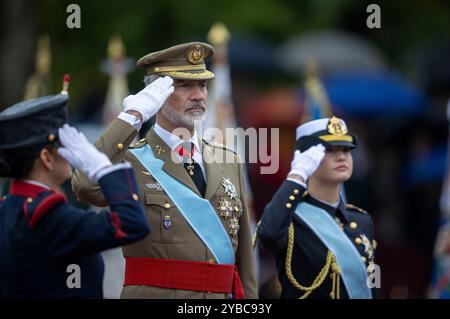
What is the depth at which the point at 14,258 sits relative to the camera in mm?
6477

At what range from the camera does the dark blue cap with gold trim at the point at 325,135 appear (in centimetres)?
850

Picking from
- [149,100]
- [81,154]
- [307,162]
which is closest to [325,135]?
[307,162]

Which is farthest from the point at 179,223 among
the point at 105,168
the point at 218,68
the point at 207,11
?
the point at 207,11

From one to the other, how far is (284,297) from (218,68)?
4.67m

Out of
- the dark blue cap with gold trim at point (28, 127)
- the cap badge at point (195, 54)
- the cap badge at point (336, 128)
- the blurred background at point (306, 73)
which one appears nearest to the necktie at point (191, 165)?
the cap badge at point (195, 54)

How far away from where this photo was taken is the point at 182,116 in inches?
303

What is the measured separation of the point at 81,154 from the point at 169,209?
3.54 ft

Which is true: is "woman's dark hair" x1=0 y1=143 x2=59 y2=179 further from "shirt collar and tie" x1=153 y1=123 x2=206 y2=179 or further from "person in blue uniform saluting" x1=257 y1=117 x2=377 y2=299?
"person in blue uniform saluting" x1=257 y1=117 x2=377 y2=299

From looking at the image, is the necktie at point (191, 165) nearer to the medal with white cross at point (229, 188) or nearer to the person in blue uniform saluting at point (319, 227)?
the medal with white cross at point (229, 188)

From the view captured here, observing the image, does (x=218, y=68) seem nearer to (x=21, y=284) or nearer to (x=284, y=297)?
(x=284, y=297)

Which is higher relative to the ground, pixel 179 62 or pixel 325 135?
pixel 179 62

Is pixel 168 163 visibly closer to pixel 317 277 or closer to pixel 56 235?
pixel 317 277

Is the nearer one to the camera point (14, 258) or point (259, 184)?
point (14, 258)

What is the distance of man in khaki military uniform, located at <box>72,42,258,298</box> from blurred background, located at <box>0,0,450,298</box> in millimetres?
5676
